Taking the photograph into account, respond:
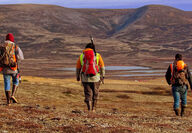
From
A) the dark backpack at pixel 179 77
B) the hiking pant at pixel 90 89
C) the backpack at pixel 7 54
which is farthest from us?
the dark backpack at pixel 179 77

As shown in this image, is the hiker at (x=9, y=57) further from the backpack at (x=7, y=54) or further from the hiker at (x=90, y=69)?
the hiker at (x=90, y=69)

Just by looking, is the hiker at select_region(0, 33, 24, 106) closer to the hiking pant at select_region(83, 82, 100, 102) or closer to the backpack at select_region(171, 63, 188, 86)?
the hiking pant at select_region(83, 82, 100, 102)

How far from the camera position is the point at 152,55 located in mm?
165000

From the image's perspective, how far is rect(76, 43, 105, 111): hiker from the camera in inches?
492

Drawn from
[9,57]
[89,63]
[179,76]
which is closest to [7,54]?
[9,57]

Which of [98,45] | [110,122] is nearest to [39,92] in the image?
[110,122]

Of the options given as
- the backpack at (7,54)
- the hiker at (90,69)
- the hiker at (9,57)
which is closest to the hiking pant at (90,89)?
the hiker at (90,69)

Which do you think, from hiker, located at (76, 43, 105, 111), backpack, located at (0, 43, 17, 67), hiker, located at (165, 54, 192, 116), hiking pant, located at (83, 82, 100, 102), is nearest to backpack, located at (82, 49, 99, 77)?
hiker, located at (76, 43, 105, 111)

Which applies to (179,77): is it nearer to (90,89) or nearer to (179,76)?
(179,76)

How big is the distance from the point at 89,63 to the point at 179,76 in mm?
3045

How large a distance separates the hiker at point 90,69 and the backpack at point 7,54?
2116 millimetres

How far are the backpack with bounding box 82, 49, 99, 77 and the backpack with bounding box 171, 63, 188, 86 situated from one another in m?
2.66

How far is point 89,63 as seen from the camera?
1248 centimetres

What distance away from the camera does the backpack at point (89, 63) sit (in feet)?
40.9
